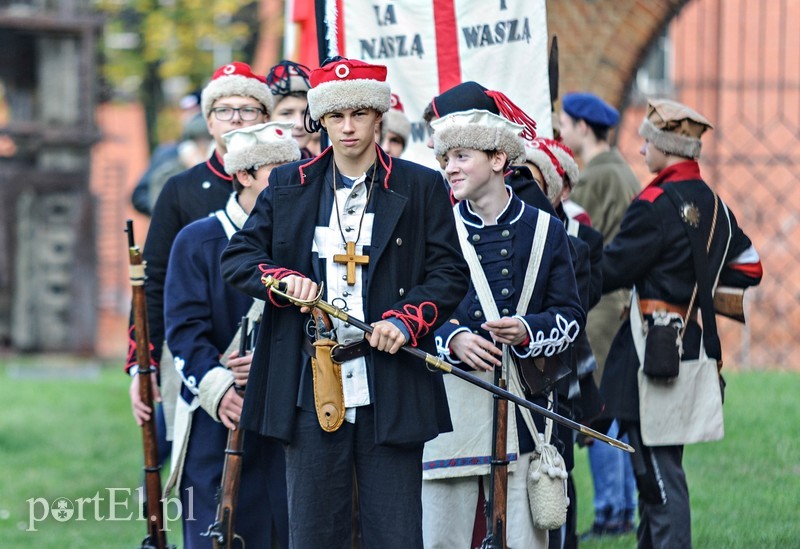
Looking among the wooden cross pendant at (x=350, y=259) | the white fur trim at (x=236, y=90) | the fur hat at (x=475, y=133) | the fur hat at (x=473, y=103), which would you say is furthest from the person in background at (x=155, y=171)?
the wooden cross pendant at (x=350, y=259)

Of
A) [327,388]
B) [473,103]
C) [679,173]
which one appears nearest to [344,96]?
[473,103]

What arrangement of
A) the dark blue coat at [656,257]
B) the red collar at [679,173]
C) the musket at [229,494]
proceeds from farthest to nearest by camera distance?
1. the red collar at [679,173]
2. the dark blue coat at [656,257]
3. the musket at [229,494]

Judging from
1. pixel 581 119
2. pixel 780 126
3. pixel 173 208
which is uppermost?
pixel 780 126

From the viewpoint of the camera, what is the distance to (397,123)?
744 centimetres

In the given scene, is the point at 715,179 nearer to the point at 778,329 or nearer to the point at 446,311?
the point at 778,329

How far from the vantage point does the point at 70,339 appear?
18031 millimetres

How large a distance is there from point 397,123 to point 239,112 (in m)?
0.98

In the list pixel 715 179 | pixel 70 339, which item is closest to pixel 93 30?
pixel 70 339

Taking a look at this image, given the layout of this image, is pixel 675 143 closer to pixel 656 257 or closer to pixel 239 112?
pixel 656 257

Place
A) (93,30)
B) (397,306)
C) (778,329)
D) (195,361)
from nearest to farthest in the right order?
(397,306) < (195,361) < (93,30) < (778,329)

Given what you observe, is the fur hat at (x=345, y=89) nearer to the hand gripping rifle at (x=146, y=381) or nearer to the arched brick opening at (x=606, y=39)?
the hand gripping rifle at (x=146, y=381)

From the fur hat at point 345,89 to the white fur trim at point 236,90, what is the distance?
1.79m

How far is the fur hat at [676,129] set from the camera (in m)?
6.77

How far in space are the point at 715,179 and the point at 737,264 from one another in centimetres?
1221
